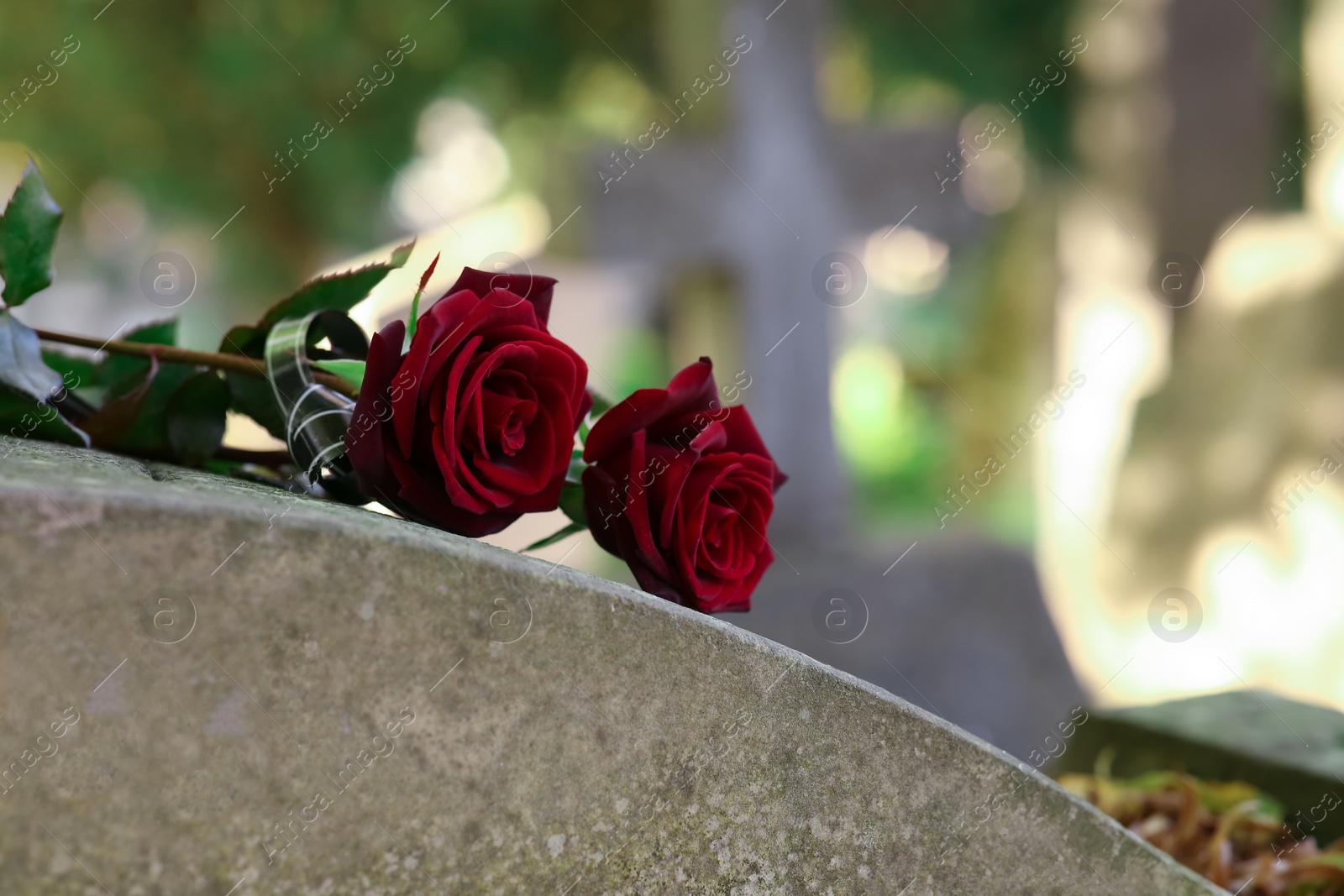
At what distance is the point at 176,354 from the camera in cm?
89

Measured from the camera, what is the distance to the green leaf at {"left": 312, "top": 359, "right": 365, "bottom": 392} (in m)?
0.79

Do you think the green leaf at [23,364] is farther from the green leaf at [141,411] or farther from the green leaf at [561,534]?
the green leaf at [561,534]

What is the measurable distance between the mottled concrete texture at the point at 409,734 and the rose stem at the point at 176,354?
148mm

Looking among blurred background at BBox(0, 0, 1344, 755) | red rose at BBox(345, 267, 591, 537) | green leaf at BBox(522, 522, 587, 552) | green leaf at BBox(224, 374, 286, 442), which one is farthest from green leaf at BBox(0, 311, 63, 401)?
blurred background at BBox(0, 0, 1344, 755)

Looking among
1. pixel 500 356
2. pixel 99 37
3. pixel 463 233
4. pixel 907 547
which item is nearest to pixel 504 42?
pixel 463 233

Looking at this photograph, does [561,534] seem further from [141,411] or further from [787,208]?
[787,208]

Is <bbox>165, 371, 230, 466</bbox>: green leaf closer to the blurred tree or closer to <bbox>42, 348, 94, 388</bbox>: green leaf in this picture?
<bbox>42, 348, 94, 388</bbox>: green leaf

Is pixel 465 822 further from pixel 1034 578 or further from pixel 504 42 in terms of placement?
pixel 504 42

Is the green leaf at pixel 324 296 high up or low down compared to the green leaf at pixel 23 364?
down

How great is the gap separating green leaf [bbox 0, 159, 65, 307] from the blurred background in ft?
4.10

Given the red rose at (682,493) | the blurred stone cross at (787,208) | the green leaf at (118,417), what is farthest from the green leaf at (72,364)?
the blurred stone cross at (787,208)

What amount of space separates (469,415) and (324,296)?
26cm

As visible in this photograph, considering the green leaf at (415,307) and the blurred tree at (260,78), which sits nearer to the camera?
the green leaf at (415,307)

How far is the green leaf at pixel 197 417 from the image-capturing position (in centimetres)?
90
